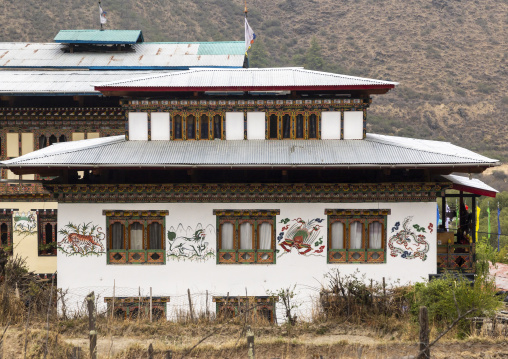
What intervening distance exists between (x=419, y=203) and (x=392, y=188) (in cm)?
94

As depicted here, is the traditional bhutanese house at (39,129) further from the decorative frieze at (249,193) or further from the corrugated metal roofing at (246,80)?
the decorative frieze at (249,193)

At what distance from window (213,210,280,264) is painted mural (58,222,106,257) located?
3.51 m

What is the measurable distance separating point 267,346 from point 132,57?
22829 mm

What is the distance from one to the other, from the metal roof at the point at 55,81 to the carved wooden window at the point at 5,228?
515 cm

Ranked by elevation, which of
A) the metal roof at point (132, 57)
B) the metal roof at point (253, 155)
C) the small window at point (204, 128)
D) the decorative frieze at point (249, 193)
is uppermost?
the metal roof at point (132, 57)

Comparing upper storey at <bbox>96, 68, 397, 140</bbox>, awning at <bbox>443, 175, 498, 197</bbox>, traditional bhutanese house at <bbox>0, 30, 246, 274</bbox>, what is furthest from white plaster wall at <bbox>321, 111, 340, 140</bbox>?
traditional bhutanese house at <bbox>0, 30, 246, 274</bbox>

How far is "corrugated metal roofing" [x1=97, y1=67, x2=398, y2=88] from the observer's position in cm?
1958

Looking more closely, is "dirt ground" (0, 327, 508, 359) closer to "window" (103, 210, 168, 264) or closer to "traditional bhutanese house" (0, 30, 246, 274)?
"window" (103, 210, 168, 264)

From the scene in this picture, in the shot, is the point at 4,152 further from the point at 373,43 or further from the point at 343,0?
the point at 343,0

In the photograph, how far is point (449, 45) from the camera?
78.4 m

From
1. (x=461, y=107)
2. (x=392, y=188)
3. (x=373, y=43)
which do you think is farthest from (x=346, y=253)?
(x=373, y=43)

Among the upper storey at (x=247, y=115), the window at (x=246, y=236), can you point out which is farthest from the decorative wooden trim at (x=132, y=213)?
the upper storey at (x=247, y=115)

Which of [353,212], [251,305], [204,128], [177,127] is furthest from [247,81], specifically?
[251,305]

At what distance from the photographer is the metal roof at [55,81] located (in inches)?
1017
